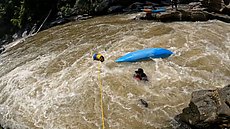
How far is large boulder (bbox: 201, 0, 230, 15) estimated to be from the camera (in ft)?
41.7

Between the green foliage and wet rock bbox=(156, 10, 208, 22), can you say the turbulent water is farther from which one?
the green foliage

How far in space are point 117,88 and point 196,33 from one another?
4639mm

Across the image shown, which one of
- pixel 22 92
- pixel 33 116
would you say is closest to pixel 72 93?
pixel 33 116

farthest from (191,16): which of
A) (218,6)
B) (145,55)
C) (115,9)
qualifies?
(115,9)

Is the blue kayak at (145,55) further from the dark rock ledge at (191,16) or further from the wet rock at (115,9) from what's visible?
the wet rock at (115,9)

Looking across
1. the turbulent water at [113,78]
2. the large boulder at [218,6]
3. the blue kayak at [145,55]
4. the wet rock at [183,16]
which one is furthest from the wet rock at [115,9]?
the blue kayak at [145,55]

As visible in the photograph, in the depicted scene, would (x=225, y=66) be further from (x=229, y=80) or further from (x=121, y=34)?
(x=121, y=34)

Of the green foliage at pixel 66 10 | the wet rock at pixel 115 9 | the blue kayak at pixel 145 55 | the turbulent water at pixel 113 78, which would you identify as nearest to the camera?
the turbulent water at pixel 113 78

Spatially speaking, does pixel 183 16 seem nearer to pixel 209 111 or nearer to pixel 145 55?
pixel 145 55

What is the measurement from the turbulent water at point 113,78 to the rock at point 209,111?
1.90ft

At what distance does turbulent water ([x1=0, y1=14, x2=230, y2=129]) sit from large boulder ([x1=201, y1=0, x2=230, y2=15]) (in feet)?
4.06

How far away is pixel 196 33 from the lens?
1058 centimetres

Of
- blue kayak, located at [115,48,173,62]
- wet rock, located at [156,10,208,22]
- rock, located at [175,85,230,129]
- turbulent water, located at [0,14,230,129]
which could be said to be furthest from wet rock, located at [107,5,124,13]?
rock, located at [175,85,230,129]

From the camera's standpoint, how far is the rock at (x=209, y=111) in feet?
17.3
